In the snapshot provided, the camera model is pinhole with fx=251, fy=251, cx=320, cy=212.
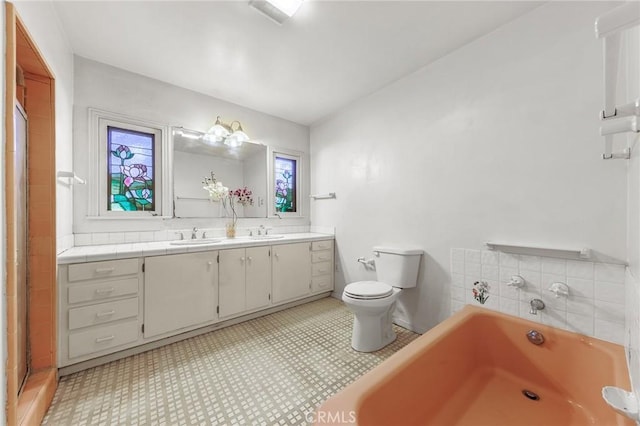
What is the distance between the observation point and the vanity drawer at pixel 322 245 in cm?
294

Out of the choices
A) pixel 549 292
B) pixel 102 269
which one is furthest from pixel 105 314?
pixel 549 292

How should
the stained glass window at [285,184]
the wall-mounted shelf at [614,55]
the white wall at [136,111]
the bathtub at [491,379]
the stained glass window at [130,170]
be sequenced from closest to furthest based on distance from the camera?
the wall-mounted shelf at [614,55] → the bathtub at [491,379] → the white wall at [136,111] → the stained glass window at [130,170] → the stained glass window at [285,184]

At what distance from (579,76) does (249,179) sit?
9.30ft

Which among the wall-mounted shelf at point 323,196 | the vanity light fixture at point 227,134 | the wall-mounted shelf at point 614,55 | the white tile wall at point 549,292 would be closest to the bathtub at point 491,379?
the white tile wall at point 549,292

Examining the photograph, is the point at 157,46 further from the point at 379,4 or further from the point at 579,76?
the point at 579,76

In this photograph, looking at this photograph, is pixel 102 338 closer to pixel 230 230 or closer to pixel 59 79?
pixel 230 230

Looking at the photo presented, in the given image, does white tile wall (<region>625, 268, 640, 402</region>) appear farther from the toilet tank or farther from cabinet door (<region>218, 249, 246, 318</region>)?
cabinet door (<region>218, 249, 246, 318</region>)

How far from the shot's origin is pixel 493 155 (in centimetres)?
176

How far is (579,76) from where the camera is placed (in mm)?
1422

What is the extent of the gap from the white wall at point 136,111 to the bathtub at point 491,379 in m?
2.29

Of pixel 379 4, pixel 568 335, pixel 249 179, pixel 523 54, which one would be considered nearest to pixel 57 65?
pixel 249 179

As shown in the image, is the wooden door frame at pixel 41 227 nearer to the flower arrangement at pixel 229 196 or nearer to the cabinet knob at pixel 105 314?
the cabinet knob at pixel 105 314

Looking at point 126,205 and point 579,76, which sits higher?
point 579,76

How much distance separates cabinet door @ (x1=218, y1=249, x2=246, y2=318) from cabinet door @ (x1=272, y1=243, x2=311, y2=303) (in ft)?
1.16
